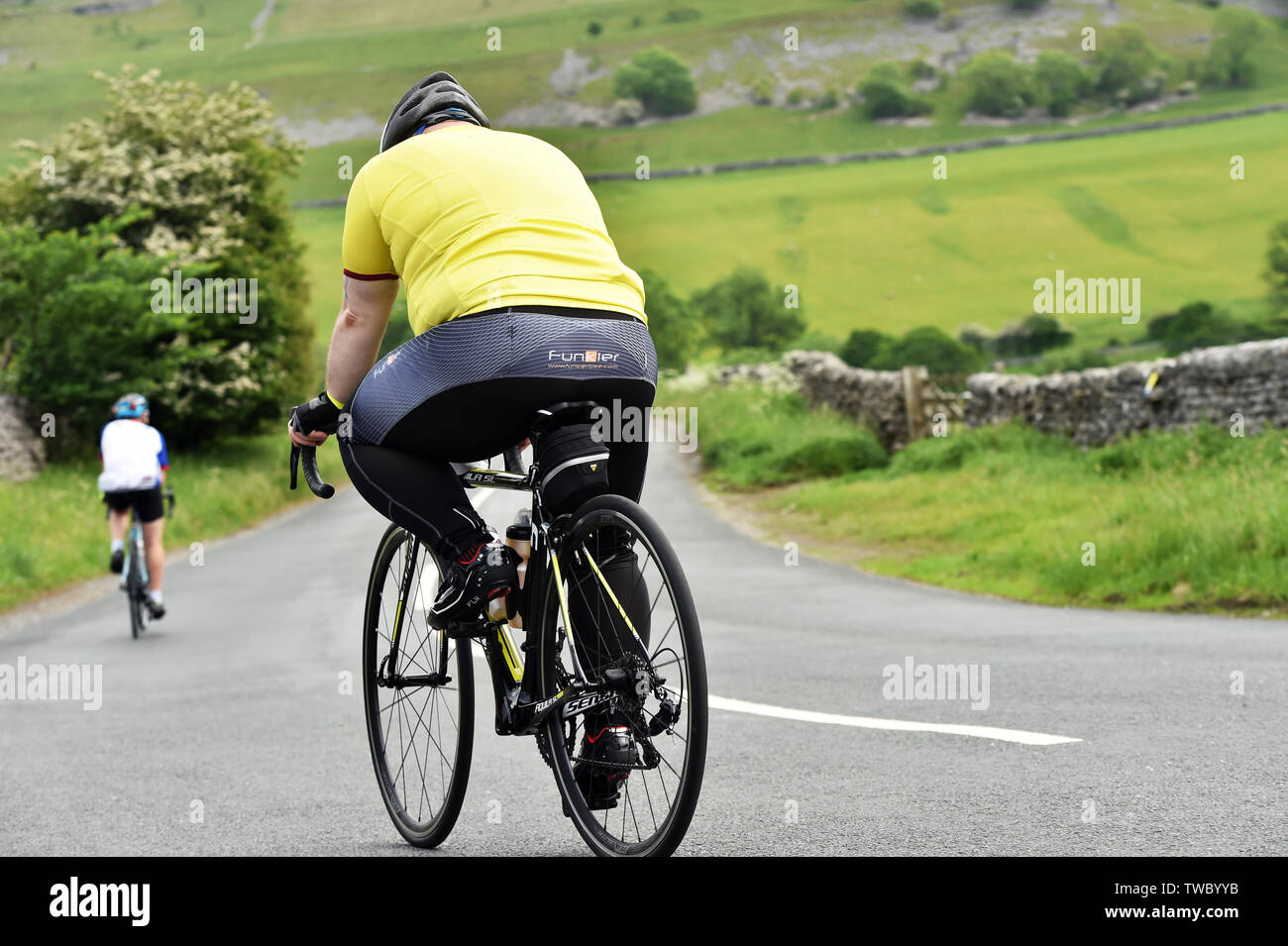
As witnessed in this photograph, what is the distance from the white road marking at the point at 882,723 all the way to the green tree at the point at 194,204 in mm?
23349

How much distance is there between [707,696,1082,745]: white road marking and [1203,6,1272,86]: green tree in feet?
333

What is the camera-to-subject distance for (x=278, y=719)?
7.10 metres

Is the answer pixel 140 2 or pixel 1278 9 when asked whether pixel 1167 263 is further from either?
pixel 140 2

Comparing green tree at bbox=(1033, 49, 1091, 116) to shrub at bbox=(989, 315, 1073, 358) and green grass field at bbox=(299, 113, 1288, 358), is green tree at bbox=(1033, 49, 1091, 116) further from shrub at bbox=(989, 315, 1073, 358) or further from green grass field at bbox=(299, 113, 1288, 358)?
shrub at bbox=(989, 315, 1073, 358)

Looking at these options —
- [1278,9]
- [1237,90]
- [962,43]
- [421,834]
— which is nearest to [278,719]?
[421,834]

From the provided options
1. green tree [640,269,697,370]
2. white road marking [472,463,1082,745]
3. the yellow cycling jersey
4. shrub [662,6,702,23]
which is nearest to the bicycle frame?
the yellow cycling jersey

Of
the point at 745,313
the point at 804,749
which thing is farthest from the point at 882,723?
the point at 745,313

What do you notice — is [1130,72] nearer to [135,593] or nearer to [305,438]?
[135,593]

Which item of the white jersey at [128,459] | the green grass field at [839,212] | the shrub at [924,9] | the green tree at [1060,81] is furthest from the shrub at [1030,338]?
the shrub at [924,9]

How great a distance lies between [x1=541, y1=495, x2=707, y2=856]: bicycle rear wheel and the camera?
3.20 m

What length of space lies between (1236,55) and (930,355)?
68.7 meters

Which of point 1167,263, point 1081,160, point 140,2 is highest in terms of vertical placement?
point 140,2

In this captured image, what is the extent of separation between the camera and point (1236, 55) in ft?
322
